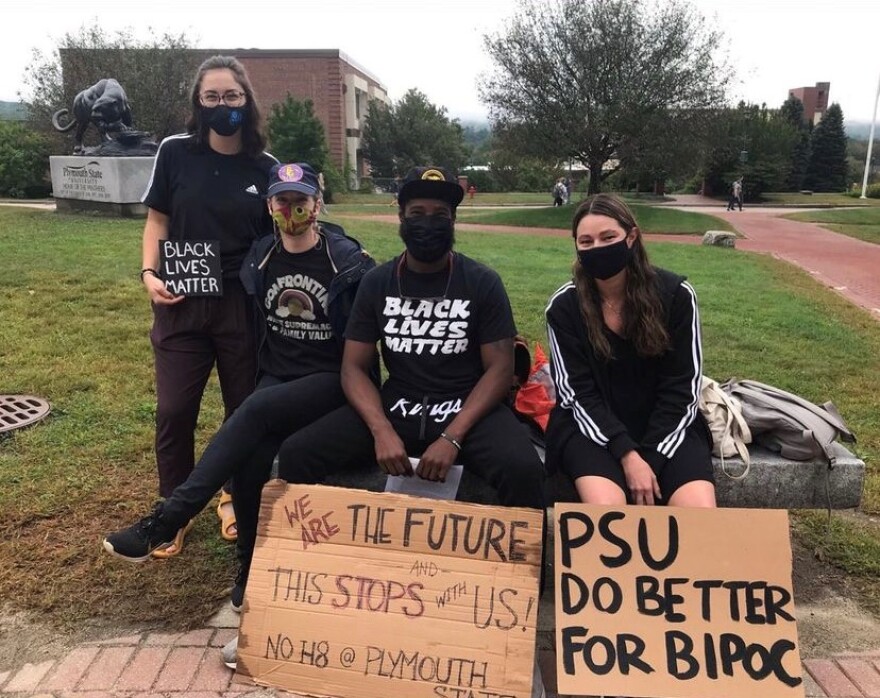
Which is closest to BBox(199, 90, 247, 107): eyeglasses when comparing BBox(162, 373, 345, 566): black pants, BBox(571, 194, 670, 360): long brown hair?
BBox(162, 373, 345, 566): black pants

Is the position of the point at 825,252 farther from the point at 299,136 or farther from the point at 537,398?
the point at 299,136

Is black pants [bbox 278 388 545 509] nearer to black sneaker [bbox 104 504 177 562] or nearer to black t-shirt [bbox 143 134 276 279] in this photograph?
black sneaker [bbox 104 504 177 562]

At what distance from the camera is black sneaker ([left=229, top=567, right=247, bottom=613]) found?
2.96 m

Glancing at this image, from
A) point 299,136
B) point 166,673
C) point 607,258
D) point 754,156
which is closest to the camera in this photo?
point 166,673

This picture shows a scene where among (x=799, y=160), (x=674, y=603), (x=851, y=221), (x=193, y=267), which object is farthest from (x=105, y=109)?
(x=799, y=160)

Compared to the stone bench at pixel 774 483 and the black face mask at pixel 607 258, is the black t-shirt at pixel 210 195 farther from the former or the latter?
the black face mask at pixel 607 258

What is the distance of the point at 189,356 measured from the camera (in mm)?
3340

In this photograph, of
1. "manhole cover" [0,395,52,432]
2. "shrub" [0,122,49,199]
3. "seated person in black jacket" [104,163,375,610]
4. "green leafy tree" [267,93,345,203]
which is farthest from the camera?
"green leafy tree" [267,93,345,203]

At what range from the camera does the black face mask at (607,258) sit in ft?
9.78

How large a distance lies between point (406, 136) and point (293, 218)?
49012 mm

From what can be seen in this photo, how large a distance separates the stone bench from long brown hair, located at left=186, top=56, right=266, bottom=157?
152 centimetres

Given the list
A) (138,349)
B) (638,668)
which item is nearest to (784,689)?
(638,668)

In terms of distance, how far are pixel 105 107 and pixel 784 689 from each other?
16.1 m

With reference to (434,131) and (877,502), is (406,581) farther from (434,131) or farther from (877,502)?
(434,131)
